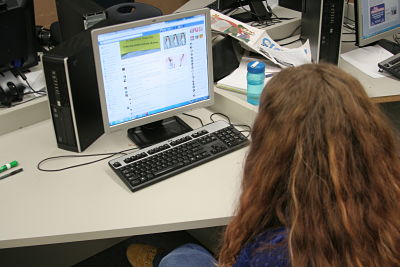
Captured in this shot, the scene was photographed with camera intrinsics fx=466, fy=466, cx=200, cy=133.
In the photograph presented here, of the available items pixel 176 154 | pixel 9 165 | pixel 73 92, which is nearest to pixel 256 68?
pixel 176 154

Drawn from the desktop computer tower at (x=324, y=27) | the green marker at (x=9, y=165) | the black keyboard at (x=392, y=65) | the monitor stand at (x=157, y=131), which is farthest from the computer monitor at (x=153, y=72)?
the black keyboard at (x=392, y=65)

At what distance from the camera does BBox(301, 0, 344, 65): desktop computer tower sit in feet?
6.51

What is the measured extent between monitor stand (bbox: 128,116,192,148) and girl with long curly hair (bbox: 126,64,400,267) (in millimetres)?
777

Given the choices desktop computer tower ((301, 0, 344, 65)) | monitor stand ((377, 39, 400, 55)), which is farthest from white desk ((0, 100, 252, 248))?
monitor stand ((377, 39, 400, 55))

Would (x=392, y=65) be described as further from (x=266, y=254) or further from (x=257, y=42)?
(x=266, y=254)

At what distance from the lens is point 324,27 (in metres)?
2.04

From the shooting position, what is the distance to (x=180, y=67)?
1584mm

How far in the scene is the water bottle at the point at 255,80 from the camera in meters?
1.72

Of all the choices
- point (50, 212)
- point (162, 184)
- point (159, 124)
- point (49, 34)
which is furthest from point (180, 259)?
point (49, 34)

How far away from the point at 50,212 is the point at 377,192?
88 centimetres

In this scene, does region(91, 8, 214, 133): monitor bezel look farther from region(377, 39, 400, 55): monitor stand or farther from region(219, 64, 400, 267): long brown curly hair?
region(377, 39, 400, 55): monitor stand

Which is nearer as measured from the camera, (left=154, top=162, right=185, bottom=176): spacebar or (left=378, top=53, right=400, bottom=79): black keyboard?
(left=154, top=162, right=185, bottom=176): spacebar

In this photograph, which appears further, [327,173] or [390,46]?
[390,46]

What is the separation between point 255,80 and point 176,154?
0.46 m
